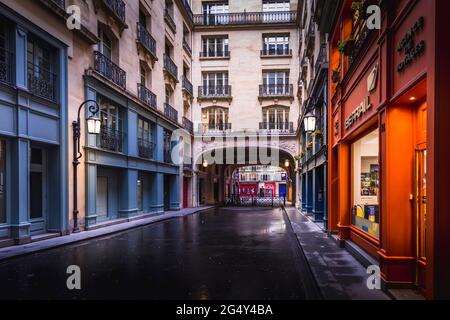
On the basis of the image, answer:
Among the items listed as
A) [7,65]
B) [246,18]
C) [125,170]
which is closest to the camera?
[7,65]

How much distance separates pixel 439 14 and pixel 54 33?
12094mm

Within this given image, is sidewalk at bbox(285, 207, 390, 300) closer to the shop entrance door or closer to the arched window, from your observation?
the shop entrance door

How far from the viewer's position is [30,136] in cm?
1163

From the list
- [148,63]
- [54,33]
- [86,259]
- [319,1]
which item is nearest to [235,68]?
[148,63]

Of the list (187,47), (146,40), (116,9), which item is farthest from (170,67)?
(116,9)

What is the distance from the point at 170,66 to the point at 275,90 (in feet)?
31.8

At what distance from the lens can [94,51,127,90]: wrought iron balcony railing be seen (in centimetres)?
1594

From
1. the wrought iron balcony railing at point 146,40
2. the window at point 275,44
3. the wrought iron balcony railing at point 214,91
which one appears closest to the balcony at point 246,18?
the window at point 275,44

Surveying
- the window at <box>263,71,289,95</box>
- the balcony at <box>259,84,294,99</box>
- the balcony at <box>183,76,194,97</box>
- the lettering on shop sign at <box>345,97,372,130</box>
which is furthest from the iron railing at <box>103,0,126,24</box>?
the window at <box>263,71,289,95</box>

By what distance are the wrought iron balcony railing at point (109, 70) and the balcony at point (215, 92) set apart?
13503 mm

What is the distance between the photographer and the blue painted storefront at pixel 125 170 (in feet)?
50.0

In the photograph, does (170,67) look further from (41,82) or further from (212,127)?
(41,82)

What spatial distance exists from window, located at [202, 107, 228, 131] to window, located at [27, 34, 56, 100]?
19.4 meters

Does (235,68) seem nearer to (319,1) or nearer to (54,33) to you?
(319,1)
